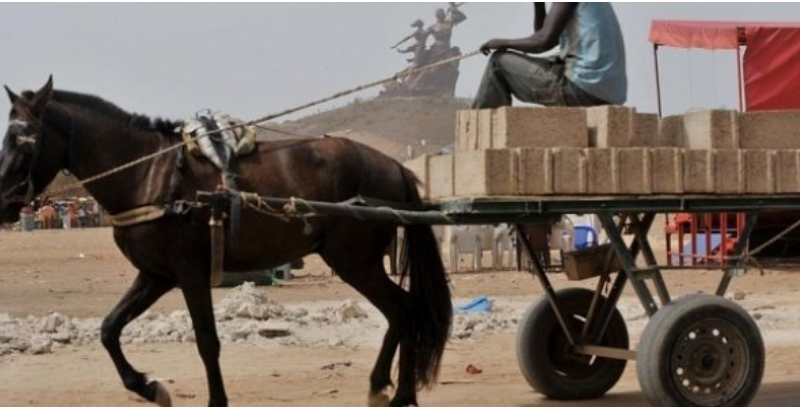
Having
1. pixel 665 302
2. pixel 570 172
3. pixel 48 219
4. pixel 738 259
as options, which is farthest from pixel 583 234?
pixel 48 219

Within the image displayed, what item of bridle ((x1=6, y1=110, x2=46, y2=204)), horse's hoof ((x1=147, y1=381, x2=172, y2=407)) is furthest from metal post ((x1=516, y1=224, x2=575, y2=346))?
bridle ((x1=6, y1=110, x2=46, y2=204))

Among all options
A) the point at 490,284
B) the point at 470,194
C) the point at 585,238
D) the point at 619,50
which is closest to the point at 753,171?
the point at 619,50

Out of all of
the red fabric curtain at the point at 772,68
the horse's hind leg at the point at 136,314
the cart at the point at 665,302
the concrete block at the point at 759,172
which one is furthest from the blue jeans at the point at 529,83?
the red fabric curtain at the point at 772,68

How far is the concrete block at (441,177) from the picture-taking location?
791 centimetres

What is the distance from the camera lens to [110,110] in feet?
26.6

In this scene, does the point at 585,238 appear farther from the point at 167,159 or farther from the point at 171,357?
the point at 167,159

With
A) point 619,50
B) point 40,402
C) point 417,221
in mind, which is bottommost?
point 40,402

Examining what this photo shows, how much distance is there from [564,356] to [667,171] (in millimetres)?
1933

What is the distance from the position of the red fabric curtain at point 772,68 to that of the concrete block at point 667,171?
10.7 metres

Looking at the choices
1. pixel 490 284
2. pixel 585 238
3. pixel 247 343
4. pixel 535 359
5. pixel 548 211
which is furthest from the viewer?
pixel 585 238

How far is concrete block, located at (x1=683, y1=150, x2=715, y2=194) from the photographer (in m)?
7.77

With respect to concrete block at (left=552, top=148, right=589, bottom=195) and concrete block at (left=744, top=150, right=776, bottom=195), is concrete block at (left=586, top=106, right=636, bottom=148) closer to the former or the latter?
concrete block at (left=552, top=148, right=589, bottom=195)

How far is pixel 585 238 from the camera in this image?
28.0 m

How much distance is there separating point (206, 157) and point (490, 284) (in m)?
13.8
